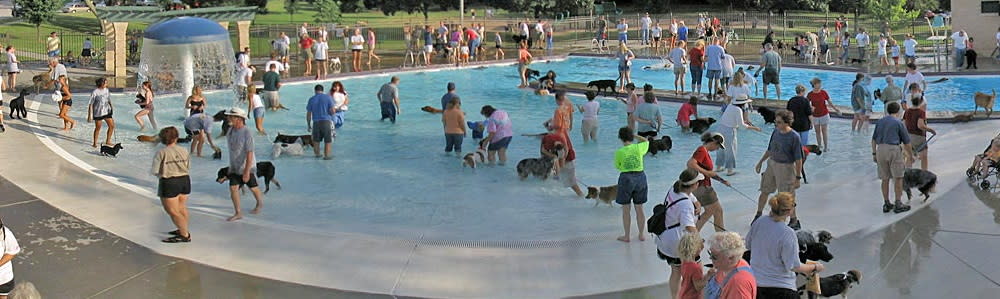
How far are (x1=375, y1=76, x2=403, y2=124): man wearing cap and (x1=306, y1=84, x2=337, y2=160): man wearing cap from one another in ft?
12.2

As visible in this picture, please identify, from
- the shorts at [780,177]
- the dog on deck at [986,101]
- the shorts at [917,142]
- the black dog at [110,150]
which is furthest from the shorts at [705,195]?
the black dog at [110,150]

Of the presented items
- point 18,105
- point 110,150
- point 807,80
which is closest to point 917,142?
point 110,150

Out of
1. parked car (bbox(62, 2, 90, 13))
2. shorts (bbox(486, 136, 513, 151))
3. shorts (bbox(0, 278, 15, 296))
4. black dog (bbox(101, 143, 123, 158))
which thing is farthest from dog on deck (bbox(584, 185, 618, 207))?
parked car (bbox(62, 2, 90, 13))

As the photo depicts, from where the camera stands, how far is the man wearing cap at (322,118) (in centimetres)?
1769

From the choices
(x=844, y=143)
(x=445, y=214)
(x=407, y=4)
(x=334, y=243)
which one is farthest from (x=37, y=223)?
(x=407, y=4)

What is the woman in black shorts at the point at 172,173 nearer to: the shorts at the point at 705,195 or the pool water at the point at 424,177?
the pool water at the point at 424,177

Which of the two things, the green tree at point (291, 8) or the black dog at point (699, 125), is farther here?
the green tree at point (291, 8)

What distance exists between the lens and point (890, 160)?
41.8 ft

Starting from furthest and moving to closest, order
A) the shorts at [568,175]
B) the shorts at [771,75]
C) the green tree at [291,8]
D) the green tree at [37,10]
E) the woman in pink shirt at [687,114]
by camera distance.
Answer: the green tree at [291,8]
the green tree at [37,10]
the shorts at [771,75]
the woman in pink shirt at [687,114]
the shorts at [568,175]

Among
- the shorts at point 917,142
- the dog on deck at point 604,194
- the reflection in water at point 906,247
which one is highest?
the shorts at point 917,142

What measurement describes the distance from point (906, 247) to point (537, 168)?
5.86m

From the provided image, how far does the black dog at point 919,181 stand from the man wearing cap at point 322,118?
9.30 metres

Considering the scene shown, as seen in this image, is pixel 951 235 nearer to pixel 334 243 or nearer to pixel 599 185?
pixel 599 185

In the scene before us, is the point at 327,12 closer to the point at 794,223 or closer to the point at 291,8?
the point at 291,8
